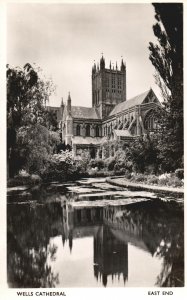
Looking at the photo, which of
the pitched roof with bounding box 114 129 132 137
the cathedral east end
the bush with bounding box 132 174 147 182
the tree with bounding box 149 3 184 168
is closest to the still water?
the tree with bounding box 149 3 184 168

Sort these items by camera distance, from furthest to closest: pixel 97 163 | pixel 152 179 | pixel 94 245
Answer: pixel 152 179 < pixel 97 163 < pixel 94 245

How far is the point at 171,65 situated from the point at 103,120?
16.3 feet

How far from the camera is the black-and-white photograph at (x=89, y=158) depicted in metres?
4.16

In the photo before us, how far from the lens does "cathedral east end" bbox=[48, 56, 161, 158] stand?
8391 mm

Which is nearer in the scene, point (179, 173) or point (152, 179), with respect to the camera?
point (179, 173)

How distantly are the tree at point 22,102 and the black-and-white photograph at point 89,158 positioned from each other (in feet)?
0.08

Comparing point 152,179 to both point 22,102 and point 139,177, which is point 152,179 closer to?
point 139,177

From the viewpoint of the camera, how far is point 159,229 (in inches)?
195

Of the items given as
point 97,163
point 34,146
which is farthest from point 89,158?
point 34,146

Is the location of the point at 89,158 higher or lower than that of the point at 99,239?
higher

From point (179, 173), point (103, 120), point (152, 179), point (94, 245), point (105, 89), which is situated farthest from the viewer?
point (103, 120)

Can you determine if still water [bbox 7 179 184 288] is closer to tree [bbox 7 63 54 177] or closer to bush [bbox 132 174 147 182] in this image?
tree [bbox 7 63 54 177]

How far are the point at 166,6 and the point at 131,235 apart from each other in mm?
3823

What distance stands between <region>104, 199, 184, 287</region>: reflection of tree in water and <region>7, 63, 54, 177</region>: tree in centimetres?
216
